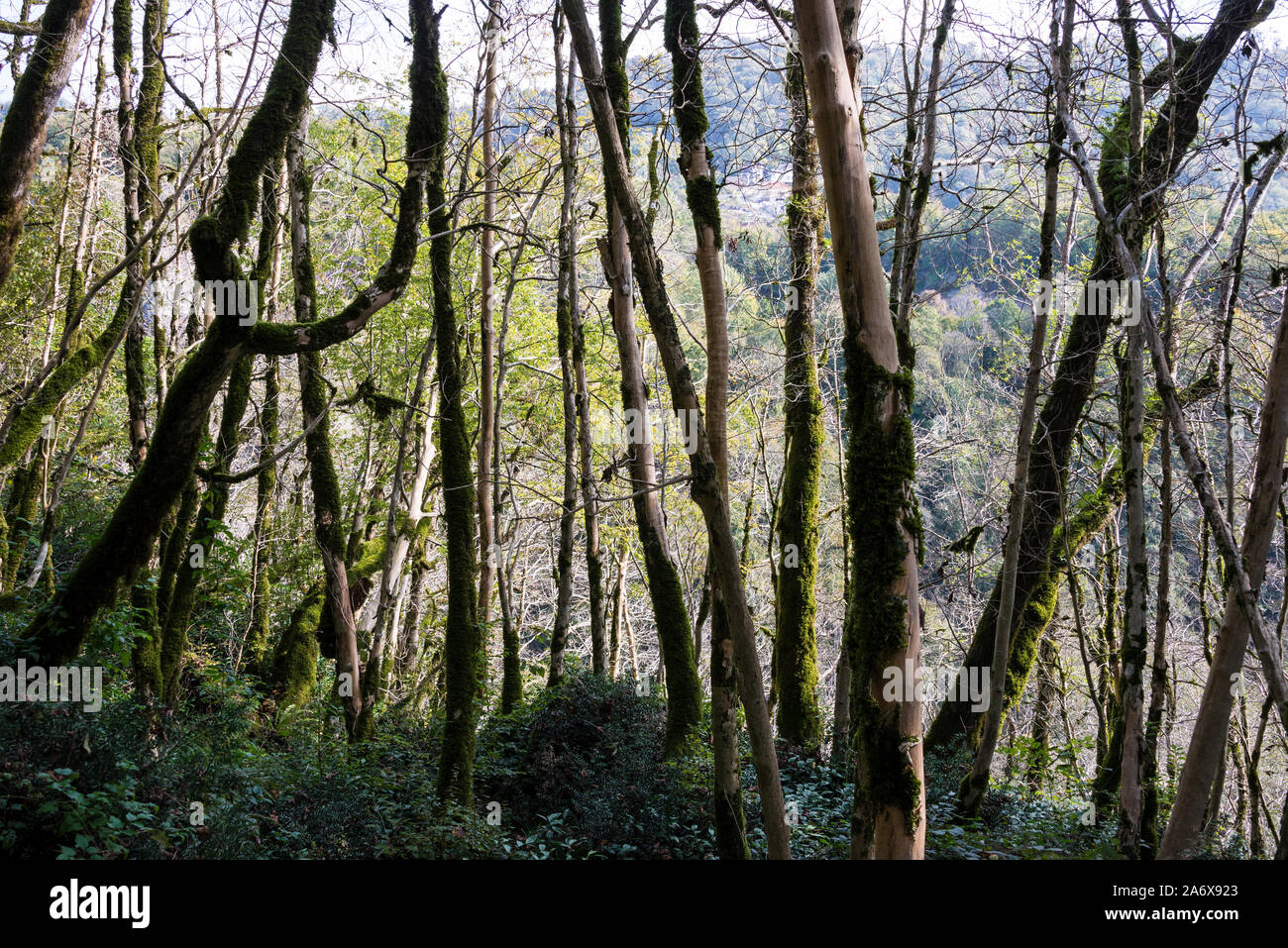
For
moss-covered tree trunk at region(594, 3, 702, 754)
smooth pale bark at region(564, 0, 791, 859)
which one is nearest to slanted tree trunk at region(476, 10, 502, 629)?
moss-covered tree trunk at region(594, 3, 702, 754)

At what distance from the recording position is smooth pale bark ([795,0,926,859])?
3.52 m

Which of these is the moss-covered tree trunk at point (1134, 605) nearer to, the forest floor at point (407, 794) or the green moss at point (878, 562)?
the forest floor at point (407, 794)

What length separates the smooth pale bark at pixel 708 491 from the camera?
3785 millimetres

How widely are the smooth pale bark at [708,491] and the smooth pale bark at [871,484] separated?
42 cm

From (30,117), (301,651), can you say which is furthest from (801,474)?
(301,651)

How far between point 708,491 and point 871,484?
2.52ft

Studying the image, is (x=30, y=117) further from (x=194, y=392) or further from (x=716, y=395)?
(x=716, y=395)

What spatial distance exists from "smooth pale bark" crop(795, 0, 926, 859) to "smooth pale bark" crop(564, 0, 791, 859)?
16.7 inches

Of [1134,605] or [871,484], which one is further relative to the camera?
A: [1134,605]

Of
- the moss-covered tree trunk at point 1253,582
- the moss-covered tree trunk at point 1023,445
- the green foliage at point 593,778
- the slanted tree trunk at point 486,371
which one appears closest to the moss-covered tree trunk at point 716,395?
the green foliage at point 593,778

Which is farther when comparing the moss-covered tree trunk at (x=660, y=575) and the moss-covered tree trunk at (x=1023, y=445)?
the moss-covered tree trunk at (x=660, y=575)

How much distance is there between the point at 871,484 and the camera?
12.1 feet

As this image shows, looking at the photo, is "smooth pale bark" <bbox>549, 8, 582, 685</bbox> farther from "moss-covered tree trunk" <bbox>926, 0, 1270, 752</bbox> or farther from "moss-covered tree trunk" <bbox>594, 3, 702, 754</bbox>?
"moss-covered tree trunk" <bbox>926, 0, 1270, 752</bbox>
